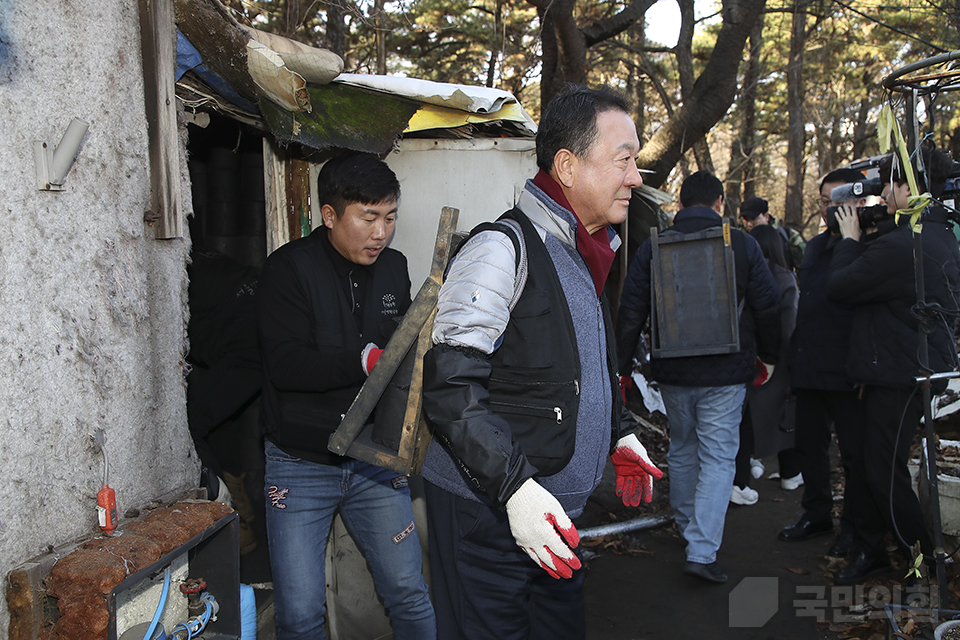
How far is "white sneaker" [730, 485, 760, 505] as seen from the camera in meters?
6.22

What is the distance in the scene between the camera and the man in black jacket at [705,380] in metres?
4.69

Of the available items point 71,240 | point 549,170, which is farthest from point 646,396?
point 71,240

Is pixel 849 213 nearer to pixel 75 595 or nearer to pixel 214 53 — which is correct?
pixel 214 53

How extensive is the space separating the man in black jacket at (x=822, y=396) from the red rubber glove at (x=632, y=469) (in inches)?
99.2

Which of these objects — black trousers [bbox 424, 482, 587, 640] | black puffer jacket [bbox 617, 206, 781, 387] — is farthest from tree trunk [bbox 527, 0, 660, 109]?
black trousers [bbox 424, 482, 587, 640]

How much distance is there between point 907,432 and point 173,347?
13.3 feet

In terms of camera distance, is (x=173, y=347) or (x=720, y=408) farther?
(x=720, y=408)

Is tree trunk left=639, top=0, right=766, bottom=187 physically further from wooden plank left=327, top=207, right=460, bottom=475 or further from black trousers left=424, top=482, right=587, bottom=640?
black trousers left=424, top=482, right=587, bottom=640

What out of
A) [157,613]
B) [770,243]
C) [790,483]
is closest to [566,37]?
[770,243]

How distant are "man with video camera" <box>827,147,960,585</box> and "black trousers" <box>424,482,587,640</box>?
2820 mm

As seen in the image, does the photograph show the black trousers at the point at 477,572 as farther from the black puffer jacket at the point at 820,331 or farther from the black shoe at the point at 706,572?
the black puffer jacket at the point at 820,331

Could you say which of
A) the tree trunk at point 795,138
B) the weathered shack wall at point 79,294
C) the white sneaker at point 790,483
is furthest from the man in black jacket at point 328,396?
the tree trunk at point 795,138

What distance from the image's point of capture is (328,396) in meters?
2.89

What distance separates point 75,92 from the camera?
2180mm
